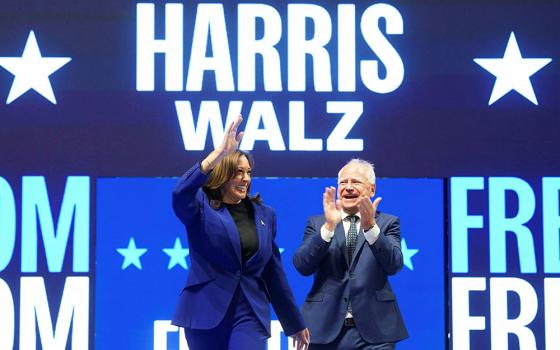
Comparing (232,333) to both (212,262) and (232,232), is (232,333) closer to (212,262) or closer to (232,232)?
(212,262)

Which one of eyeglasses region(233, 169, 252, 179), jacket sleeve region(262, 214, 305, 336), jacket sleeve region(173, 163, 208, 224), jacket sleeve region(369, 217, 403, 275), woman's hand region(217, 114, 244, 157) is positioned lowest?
jacket sleeve region(262, 214, 305, 336)

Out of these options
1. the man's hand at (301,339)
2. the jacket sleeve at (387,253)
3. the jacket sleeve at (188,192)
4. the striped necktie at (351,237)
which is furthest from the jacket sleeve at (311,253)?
the jacket sleeve at (188,192)

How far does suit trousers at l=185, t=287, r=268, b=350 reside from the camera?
455 centimetres

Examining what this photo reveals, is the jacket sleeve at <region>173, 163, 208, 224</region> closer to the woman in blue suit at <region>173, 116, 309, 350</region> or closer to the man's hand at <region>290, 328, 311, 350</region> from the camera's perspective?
the woman in blue suit at <region>173, 116, 309, 350</region>

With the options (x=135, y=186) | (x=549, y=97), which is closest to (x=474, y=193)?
(x=549, y=97)

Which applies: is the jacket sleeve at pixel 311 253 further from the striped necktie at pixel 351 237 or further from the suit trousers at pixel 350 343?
the suit trousers at pixel 350 343

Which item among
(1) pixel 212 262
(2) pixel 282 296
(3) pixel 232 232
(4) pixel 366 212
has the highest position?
(4) pixel 366 212

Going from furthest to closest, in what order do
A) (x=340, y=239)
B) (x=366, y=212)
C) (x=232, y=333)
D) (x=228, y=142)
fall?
(x=340, y=239) → (x=366, y=212) → (x=232, y=333) → (x=228, y=142)

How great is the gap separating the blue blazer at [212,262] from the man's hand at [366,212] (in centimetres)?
53

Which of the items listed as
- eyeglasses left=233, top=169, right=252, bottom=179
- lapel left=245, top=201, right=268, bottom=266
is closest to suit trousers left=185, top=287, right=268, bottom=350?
lapel left=245, top=201, right=268, bottom=266

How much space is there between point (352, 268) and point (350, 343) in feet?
1.26

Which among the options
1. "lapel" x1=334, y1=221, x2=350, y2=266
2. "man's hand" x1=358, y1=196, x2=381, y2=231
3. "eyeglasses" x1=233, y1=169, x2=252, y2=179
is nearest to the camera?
"eyeglasses" x1=233, y1=169, x2=252, y2=179

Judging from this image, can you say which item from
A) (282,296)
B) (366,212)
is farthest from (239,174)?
(366,212)

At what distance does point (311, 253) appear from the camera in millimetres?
5223
